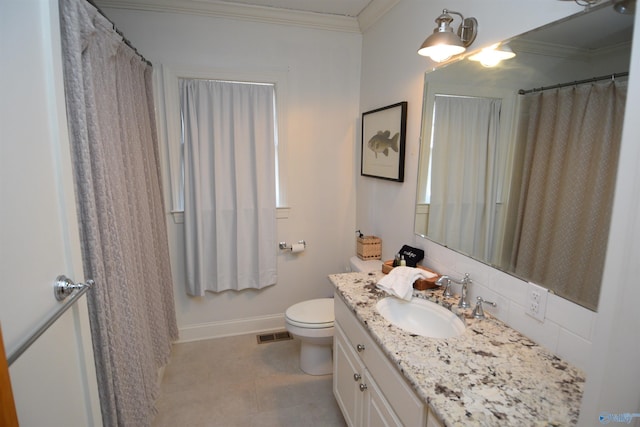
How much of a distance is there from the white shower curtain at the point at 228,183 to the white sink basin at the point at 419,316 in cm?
143

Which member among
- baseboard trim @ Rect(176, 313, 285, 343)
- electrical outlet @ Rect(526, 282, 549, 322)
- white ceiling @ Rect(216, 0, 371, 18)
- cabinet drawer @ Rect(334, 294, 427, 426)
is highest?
white ceiling @ Rect(216, 0, 371, 18)

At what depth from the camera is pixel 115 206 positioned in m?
1.50

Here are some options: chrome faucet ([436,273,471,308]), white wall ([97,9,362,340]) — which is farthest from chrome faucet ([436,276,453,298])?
white wall ([97,9,362,340])

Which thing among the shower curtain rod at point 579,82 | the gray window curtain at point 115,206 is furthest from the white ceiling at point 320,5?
the shower curtain rod at point 579,82

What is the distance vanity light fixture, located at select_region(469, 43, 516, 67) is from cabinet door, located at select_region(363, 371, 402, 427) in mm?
1455

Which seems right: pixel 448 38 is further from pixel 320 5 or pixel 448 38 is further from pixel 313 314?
pixel 313 314

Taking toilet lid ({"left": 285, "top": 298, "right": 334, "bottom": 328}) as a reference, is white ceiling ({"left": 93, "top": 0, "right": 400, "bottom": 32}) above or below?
above

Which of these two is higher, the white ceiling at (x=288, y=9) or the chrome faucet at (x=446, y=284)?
the white ceiling at (x=288, y=9)

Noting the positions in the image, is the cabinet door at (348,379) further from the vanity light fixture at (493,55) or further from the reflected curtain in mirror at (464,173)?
the vanity light fixture at (493,55)

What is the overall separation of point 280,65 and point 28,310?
2.31 metres

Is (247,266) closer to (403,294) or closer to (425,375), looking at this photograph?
(403,294)

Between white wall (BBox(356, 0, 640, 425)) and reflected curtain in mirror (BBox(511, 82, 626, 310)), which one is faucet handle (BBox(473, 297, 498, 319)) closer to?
white wall (BBox(356, 0, 640, 425))

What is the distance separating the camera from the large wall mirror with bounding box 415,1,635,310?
3.30ft

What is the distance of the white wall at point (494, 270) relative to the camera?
1.90 feet
